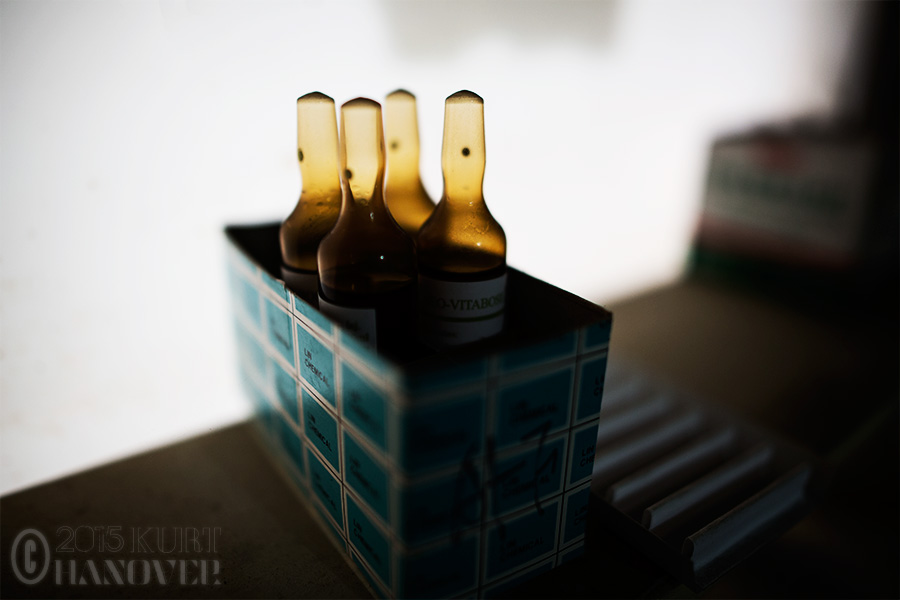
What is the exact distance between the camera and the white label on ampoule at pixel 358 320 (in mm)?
471

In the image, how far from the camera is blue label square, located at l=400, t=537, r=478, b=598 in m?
0.43

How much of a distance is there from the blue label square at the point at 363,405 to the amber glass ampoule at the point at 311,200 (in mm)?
144

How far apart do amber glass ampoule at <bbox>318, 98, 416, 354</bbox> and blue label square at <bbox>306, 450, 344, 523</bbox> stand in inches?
5.1

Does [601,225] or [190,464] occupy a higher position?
[601,225]

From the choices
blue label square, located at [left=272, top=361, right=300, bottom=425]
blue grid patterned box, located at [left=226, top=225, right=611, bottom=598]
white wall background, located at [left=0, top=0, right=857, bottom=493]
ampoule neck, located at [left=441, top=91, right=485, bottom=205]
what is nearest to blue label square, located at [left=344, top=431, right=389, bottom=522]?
blue grid patterned box, located at [left=226, top=225, right=611, bottom=598]

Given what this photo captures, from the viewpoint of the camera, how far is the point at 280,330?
0.55m

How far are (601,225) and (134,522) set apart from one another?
101cm

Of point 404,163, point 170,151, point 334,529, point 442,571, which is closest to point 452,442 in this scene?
point 442,571

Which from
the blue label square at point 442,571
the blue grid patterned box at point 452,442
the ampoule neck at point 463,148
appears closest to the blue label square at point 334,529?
the blue grid patterned box at point 452,442

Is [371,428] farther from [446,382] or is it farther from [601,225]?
A: [601,225]

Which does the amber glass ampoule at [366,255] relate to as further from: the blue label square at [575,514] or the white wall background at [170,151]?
the white wall background at [170,151]

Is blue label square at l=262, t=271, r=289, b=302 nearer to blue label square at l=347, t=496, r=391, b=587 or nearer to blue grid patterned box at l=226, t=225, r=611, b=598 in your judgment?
blue grid patterned box at l=226, t=225, r=611, b=598

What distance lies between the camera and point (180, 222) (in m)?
0.72

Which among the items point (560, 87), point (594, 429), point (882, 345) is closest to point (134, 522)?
point (594, 429)
